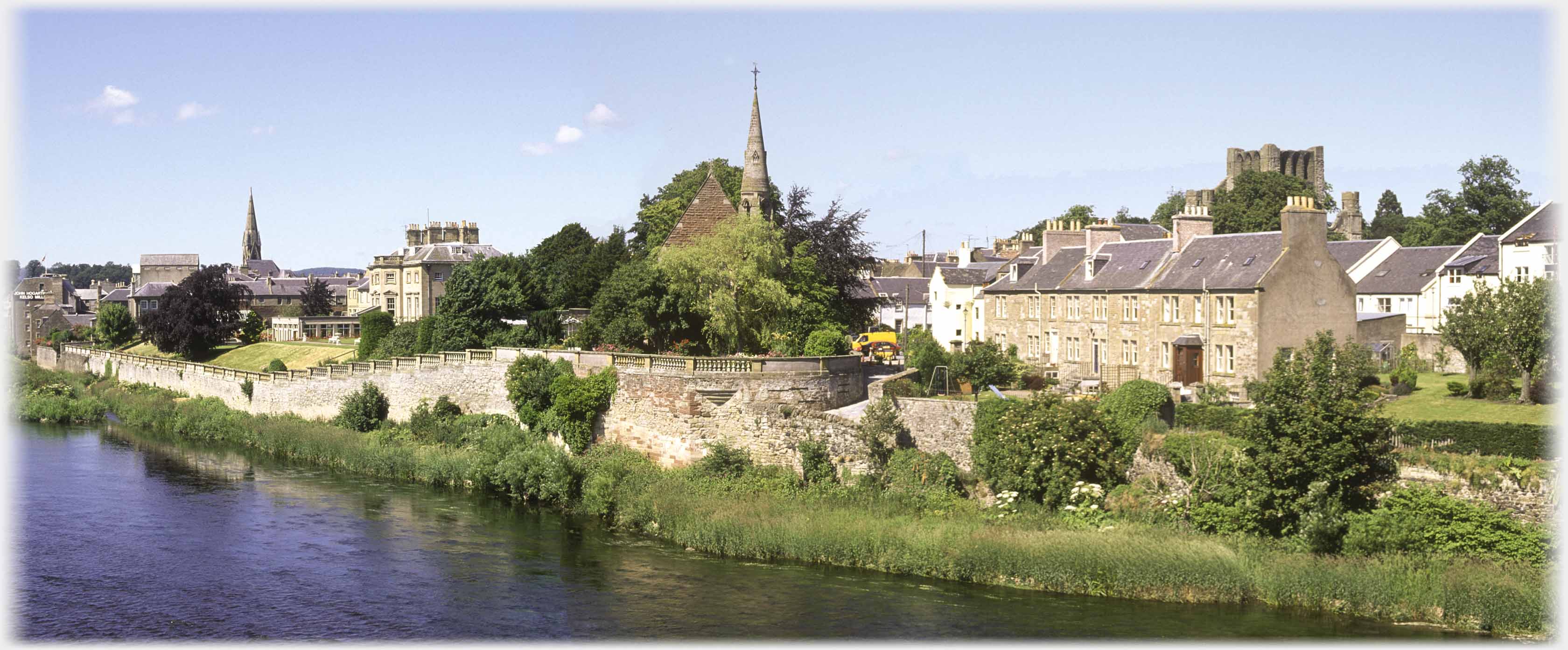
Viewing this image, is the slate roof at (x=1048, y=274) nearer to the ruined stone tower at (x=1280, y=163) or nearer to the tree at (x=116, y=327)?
the ruined stone tower at (x=1280, y=163)

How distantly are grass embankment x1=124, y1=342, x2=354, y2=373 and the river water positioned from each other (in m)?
30.6

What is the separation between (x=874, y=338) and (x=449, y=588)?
3631 cm

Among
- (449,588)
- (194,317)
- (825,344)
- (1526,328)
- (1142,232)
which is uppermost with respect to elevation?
(1142,232)

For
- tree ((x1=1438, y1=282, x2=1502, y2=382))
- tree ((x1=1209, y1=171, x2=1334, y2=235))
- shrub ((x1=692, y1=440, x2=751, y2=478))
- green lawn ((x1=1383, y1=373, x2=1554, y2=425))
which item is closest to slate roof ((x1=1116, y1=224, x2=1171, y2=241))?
tree ((x1=1209, y1=171, x2=1334, y2=235))

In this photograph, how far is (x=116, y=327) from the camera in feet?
299

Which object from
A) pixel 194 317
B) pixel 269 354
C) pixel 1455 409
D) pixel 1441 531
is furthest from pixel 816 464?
pixel 194 317

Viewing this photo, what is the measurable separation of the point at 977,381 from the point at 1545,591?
20059 millimetres

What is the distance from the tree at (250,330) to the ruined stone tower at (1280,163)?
71052 millimetres

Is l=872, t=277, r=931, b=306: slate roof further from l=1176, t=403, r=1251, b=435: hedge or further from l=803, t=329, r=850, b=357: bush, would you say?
l=1176, t=403, r=1251, b=435: hedge

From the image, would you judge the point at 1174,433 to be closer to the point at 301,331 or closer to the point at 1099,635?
the point at 1099,635

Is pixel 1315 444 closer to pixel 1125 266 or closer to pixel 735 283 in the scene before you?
pixel 735 283

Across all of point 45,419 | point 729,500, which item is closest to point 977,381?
point 729,500

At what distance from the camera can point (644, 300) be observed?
148ft

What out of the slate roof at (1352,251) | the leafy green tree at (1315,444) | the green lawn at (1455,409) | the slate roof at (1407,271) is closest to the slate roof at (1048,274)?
the slate roof at (1407,271)
